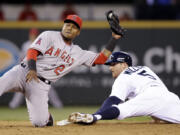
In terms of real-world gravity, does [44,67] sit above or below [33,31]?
below

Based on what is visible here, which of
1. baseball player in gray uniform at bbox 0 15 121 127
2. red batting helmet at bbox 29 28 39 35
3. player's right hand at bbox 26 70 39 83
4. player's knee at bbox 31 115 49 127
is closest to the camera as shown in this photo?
player's right hand at bbox 26 70 39 83

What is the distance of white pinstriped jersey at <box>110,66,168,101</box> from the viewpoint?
20.1ft

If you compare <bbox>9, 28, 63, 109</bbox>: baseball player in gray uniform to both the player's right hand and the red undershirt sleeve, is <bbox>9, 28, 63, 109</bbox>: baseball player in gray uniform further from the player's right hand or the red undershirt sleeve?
the player's right hand

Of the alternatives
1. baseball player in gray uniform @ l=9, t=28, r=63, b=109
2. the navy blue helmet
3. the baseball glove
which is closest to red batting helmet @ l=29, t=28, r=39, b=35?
baseball player in gray uniform @ l=9, t=28, r=63, b=109

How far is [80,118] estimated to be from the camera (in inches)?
229

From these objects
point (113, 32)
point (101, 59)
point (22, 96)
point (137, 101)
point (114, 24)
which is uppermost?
point (114, 24)

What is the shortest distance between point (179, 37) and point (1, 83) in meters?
7.21

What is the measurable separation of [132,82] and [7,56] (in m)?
6.65

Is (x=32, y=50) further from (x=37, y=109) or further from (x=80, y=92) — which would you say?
(x=80, y=92)

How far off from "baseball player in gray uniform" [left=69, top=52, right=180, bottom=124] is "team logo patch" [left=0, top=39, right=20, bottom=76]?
6.27 meters

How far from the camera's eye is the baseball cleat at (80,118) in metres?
5.79

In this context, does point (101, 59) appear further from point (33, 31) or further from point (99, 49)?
point (99, 49)

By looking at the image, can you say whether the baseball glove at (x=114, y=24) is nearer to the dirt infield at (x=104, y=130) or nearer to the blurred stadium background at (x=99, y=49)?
the dirt infield at (x=104, y=130)

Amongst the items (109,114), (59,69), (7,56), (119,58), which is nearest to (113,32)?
(119,58)
